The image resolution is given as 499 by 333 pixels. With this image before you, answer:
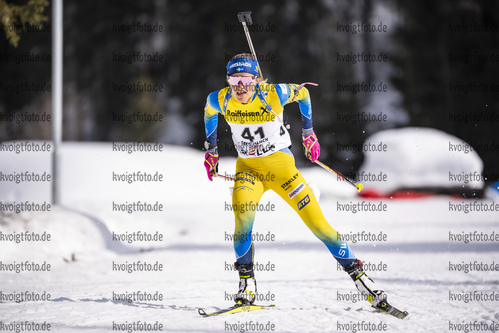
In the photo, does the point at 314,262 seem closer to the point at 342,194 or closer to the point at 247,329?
the point at 247,329

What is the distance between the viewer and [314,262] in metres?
8.38

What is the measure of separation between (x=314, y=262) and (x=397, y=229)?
11.2ft

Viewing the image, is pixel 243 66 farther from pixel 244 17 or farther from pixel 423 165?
pixel 423 165

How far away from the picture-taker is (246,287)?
5293mm

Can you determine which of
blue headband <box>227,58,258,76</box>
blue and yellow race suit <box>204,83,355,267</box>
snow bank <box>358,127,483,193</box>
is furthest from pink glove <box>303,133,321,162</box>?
snow bank <box>358,127,483,193</box>

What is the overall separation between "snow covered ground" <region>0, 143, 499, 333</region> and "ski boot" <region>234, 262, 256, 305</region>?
25cm

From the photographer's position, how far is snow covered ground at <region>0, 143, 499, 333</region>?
194 inches

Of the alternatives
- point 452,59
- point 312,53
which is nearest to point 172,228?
point 312,53

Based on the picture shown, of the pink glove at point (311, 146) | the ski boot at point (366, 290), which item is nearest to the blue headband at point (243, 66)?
the pink glove at point (311, 146)

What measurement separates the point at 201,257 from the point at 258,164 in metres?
3.78

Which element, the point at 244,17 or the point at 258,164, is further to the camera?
the point at 244,17

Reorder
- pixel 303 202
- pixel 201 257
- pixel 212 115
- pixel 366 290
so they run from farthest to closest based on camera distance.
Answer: pixel 201 257 < pixel 212 115 < pixel 303 202 < pixel 366 290

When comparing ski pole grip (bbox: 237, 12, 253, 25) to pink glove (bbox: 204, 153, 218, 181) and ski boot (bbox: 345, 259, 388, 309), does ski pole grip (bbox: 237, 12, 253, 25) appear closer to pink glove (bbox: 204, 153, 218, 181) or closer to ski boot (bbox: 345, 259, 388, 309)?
pink glove (bbox: 204, 153, 218, 181)

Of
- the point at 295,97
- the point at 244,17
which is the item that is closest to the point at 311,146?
the point at 295,97
